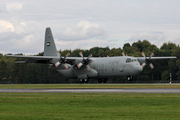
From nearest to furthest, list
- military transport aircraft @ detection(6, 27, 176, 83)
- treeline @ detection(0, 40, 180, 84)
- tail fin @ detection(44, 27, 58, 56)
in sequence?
1. military transport aircraft @ detection(6, 27, 176, 83)
2. tail fin @ detection(44, 27, 58, 56)
3. treeline @ detection(0, 40, 180, 84)

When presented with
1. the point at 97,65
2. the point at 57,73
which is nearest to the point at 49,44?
the point at 97,65

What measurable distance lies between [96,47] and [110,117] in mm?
144503

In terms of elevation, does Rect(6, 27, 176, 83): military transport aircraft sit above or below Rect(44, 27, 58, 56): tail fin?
below

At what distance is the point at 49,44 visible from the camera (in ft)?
249

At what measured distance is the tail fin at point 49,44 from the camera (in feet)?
247

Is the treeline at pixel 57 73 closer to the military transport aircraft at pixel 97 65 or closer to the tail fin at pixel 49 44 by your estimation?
the tail fin at pixel 49 44

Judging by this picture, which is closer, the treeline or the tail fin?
the tail fin

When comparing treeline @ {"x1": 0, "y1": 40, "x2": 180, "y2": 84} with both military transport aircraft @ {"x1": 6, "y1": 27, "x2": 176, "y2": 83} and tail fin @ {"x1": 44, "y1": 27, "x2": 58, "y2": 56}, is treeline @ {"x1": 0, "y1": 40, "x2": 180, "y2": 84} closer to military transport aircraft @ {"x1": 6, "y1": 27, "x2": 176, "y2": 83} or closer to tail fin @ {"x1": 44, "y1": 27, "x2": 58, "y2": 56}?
tail fin @ {"x1": 44, "y1": 27, "x2": 58, "y2": 56}

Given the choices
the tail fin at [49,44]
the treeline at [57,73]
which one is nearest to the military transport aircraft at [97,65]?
the tail fin at [49,44]

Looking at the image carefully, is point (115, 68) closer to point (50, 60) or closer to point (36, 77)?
point (50, 60)

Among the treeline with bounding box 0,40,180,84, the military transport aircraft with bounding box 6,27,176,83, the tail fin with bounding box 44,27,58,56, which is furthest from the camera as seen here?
the treeline with bounding box 0,40,180,84

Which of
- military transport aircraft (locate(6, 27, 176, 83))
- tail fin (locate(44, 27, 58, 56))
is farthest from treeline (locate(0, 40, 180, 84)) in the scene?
military transport aircraft (locate(6, 27, 176, 83))

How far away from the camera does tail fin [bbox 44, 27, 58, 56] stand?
247 ft

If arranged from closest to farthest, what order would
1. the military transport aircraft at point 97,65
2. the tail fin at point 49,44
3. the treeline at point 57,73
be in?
the military transport aircraft at point 97,65, the tail fin at point 49,44, the treeline at point 57,73
